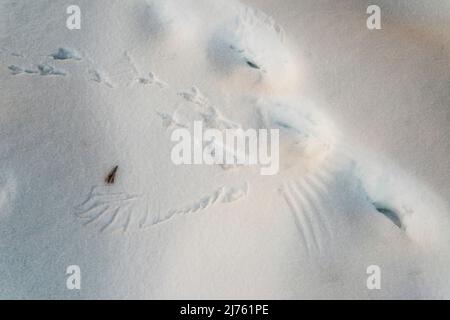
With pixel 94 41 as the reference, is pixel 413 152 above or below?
below

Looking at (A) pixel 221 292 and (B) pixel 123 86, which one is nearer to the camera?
(A) pixel 221 292

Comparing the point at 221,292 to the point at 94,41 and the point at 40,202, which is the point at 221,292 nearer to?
the point at 40,202
